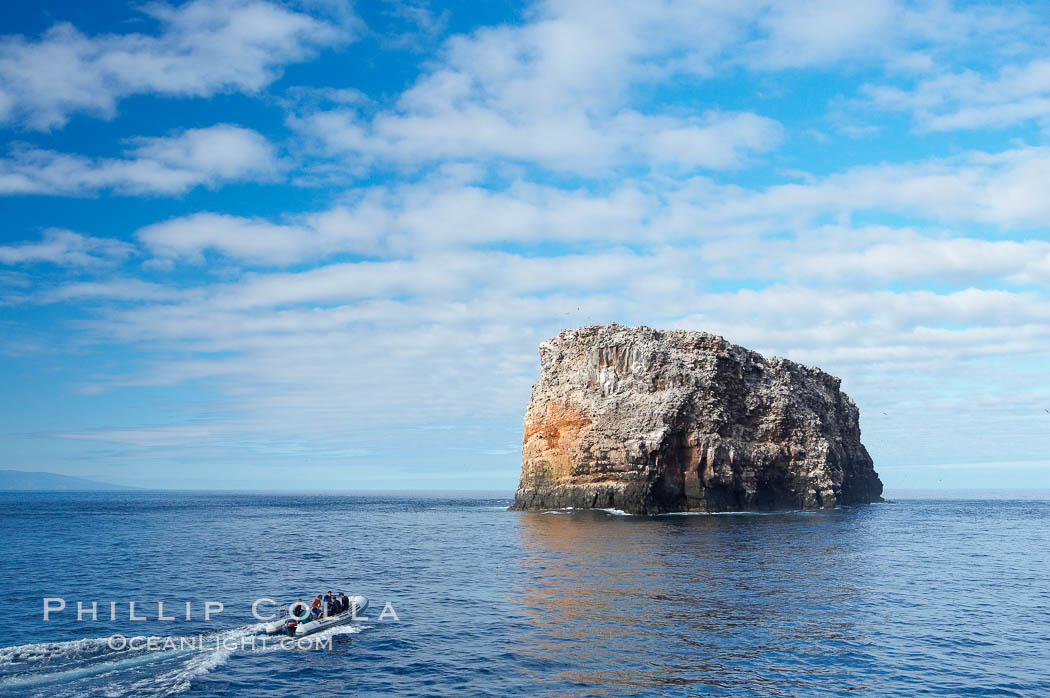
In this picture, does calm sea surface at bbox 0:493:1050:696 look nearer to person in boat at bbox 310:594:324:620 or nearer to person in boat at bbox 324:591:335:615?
person in boat at bbox 324:591:335:615

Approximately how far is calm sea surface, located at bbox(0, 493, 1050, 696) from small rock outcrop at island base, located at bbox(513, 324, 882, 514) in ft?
85.5

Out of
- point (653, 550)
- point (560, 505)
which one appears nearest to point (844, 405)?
point (560, 505)

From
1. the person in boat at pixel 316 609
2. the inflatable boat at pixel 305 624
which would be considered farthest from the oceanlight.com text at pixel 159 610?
the person in boat at pixel 316 609

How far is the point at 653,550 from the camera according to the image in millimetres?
57969

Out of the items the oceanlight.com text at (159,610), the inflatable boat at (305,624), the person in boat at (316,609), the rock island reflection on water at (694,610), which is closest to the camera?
the rock island reflection on water at (694,610)

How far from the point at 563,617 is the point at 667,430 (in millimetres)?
60881

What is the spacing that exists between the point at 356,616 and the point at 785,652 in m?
19.5

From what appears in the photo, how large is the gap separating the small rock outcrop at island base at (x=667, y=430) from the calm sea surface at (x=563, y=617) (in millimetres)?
26071

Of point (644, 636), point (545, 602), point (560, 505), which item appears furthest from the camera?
point (560, 505)

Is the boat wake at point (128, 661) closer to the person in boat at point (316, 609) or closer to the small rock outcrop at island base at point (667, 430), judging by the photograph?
the person in boat at point (316, 609)

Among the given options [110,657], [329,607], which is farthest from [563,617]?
[110,657]

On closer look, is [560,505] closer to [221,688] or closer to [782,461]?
[782,461]

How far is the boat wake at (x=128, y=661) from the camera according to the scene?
24469 millimetres

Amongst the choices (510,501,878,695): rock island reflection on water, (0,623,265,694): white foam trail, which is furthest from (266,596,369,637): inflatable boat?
(510,501,878,695): rock island reflection on water
